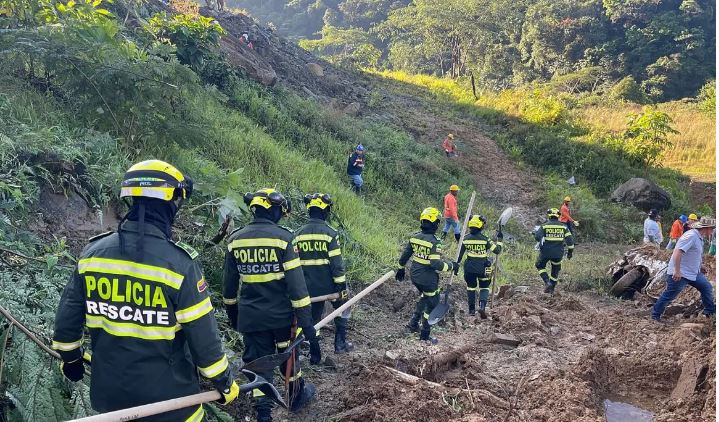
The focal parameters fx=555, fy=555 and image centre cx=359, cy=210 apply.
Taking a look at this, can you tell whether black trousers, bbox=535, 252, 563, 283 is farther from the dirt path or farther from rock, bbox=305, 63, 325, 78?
rock, bbox=305, 63, 325, 78

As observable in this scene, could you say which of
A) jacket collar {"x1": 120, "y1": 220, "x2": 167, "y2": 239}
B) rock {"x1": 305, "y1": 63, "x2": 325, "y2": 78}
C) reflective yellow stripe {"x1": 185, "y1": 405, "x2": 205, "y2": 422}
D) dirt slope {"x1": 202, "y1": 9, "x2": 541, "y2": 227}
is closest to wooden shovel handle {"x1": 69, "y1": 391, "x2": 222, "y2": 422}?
reflective yellow stripe {"x1": 185, "y1": 405, "x2": 205, "y2": 422}

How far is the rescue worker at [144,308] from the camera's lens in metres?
2.70

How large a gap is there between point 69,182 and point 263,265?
2.79 m

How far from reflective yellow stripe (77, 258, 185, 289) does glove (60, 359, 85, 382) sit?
68 cm

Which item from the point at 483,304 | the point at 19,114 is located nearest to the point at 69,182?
the point at 19,114

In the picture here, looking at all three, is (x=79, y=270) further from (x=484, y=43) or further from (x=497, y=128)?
(x=484, y=43)

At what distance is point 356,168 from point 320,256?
7.98 m

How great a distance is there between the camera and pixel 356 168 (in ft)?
45.3

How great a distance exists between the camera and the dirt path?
4.61m

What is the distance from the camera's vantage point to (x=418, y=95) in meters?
27.5

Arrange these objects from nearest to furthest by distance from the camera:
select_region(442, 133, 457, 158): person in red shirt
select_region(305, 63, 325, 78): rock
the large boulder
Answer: the large boulder < select_region(442, 133, 457, 158): person in red shirt < select_region(305, 63, 325, 78): rock

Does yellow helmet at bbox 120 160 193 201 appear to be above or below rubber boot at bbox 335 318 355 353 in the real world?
above

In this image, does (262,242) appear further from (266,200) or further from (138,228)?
(138,228)

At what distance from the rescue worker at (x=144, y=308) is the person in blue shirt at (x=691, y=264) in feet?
21.5
